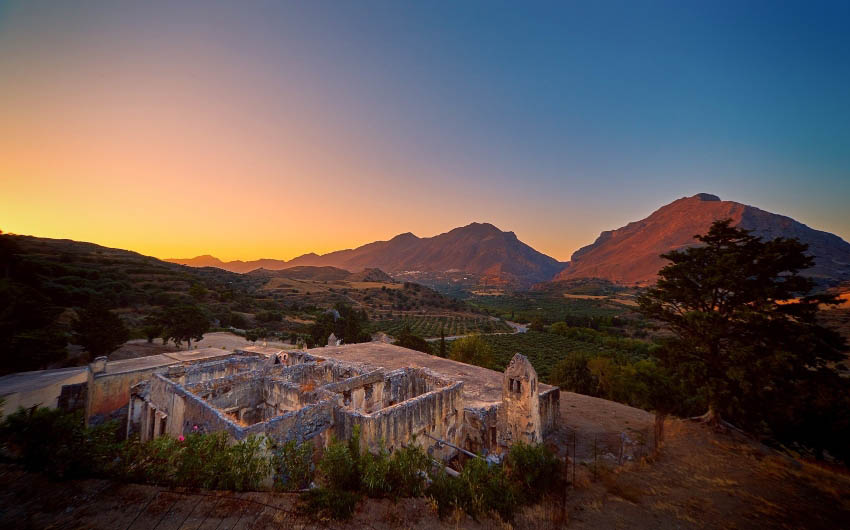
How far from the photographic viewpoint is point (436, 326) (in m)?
92.5

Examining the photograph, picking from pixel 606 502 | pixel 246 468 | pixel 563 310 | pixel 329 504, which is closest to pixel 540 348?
pixel 606 502

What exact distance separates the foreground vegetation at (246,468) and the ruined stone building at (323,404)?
91.5 inches

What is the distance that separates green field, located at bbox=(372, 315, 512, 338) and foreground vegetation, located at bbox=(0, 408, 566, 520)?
63.4 metres

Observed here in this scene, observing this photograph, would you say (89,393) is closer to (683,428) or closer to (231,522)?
(231,522)

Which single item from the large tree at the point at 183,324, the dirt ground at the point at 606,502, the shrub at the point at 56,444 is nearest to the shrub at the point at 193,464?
the dirt ground at the point at 606,502

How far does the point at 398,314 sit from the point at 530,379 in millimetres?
95906

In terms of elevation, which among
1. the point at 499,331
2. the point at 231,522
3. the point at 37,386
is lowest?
the point at 499,331

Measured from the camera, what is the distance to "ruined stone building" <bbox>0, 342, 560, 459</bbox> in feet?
38.1

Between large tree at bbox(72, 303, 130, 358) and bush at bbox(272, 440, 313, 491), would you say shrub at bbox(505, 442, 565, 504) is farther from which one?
large tree at bbox(72, 303, 130, 358)

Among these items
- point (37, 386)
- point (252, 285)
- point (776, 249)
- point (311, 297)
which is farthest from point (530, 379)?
point (252, 285)

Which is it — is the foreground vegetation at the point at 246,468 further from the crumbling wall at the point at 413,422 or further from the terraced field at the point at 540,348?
the terraced field at the point at 540,348

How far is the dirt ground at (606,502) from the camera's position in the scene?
19.4 ft

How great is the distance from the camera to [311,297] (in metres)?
112

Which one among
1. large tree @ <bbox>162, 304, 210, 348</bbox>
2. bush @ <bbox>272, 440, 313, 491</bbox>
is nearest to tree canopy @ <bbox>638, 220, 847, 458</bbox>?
bush @ <bbox>272, 440, 313, 491</bbox>
